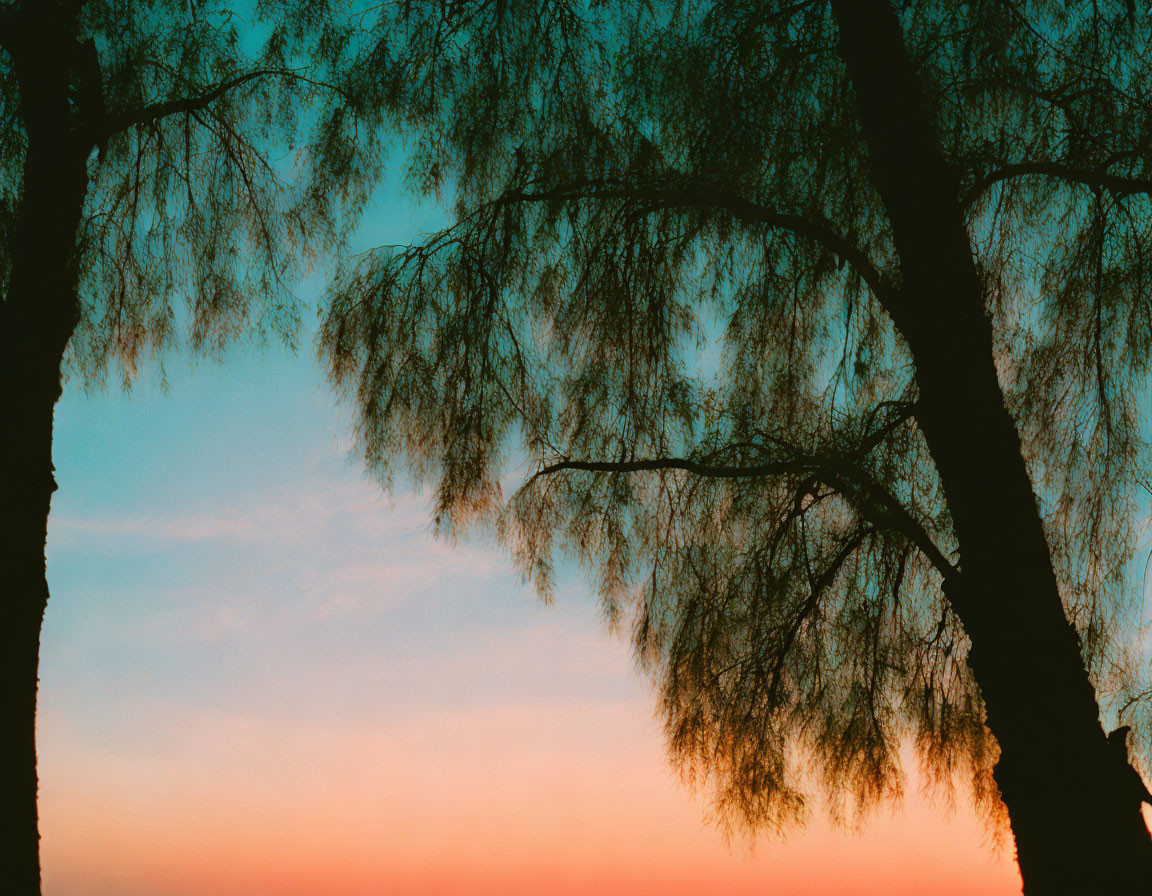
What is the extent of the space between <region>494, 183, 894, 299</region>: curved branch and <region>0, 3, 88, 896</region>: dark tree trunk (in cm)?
138

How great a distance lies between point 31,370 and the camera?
2775 millimetres

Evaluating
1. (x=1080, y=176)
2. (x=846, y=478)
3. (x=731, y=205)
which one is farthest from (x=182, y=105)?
(x=1080, y=176)

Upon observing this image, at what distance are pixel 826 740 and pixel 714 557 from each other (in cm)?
73

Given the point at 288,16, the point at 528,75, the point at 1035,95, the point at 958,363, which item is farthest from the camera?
the point at 288,16

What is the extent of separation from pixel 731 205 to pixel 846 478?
0.83 m

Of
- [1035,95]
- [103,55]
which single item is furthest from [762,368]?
[103,55]

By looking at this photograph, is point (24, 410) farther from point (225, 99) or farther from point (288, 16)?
point (288, 16)

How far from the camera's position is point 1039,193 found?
10.8 feet

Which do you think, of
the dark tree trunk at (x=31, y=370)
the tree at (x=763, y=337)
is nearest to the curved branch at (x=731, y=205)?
the tree at (x=763, y=337)

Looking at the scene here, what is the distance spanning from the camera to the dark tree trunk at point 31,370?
2.43 metres

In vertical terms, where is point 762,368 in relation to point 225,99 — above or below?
below

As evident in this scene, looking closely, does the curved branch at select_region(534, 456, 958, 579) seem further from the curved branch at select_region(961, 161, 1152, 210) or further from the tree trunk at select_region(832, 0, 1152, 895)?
the curved branch at select_region(961, 161, 1152, 210)

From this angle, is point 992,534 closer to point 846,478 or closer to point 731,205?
point 846,478

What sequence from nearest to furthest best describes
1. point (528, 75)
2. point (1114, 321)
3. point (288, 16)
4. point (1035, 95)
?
point (1035, 95) < point (1114, 321) < point (528, 75) < point (288, 16)
